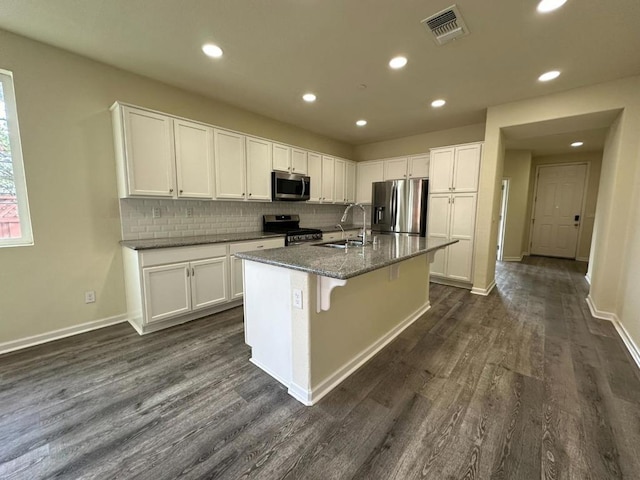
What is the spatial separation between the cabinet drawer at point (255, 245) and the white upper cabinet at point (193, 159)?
2.33ft

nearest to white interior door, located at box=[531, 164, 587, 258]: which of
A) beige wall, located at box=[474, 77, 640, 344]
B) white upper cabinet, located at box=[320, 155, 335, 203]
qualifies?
beige wall, located at box=[474, 77, 640, 344]

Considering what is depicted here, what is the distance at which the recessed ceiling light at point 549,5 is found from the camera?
1.77 meters

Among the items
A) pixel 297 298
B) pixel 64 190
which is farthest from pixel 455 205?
pixel 64 190

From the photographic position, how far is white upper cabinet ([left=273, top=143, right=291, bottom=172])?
13.0 feet

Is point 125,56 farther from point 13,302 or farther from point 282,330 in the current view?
point 282,330

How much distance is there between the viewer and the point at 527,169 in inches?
247

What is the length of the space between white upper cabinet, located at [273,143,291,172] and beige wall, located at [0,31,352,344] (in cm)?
157

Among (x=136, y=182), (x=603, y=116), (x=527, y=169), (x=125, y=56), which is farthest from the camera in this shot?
(x=527, y=169)

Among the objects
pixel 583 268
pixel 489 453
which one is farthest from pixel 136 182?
pixel 583 268

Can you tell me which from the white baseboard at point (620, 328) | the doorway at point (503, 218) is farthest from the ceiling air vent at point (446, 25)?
the doorway at point (503, 218)

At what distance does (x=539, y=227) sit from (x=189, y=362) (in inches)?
339

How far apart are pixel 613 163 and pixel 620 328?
1912mm

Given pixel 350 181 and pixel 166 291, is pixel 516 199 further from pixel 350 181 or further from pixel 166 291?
pixel 166 291

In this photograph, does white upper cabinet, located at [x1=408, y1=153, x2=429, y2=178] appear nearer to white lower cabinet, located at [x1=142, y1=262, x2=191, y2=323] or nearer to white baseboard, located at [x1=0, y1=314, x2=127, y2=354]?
white lower cabinet, located at [x1=142, y1=262, x2=191, y2=323]
